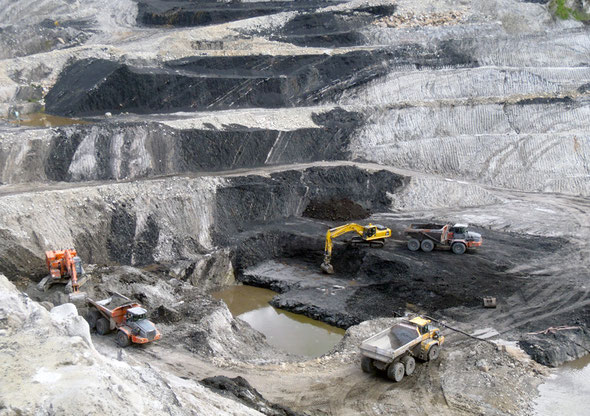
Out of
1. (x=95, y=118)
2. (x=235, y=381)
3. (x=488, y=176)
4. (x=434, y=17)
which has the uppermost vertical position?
(x=434, y=17)

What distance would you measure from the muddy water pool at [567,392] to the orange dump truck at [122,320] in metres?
9.51

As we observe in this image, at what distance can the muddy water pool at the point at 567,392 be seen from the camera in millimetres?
13781

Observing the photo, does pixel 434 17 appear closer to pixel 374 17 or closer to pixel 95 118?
pixel 374 17

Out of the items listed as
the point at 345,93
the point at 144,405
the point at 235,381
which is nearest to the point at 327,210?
the point at 345,93

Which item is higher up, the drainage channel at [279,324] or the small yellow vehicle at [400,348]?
the small yellow vehicle at [400,348]

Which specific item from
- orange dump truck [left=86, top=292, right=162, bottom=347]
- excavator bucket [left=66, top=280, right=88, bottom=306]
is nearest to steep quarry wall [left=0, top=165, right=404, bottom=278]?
excavator bucket [left=66, top=280, right=88, bottom=306]

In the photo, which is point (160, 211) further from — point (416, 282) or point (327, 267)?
point (416, 282)

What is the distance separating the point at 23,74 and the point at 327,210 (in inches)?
807

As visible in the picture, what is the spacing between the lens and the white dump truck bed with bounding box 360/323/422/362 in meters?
14.1

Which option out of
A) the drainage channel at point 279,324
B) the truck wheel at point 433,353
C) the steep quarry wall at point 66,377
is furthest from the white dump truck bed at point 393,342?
the steep quarry wall at point 66,377

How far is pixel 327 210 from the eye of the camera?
26281 millimetres

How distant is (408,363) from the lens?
572 inches

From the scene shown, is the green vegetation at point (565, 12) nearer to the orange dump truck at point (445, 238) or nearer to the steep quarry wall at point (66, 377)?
the orange dump truck at point (445, 238)

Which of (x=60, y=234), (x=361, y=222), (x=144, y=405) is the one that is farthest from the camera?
(x=361, y=222)
